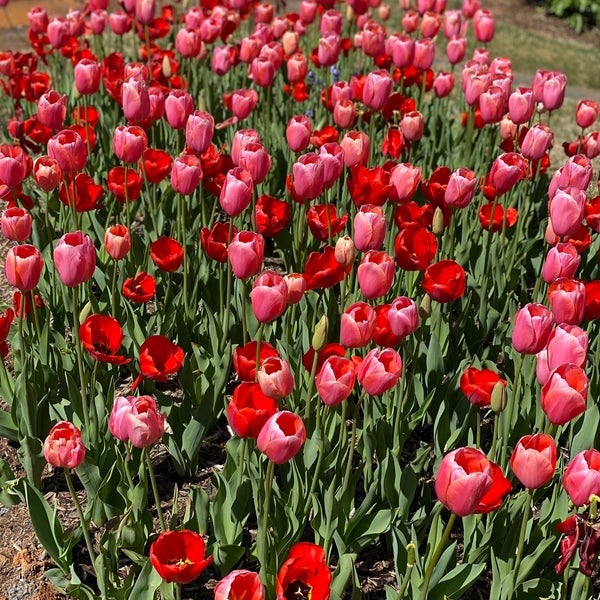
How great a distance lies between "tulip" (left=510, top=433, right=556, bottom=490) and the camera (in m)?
2.00

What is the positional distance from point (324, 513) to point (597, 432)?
0.99m

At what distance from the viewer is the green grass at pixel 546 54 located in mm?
9914

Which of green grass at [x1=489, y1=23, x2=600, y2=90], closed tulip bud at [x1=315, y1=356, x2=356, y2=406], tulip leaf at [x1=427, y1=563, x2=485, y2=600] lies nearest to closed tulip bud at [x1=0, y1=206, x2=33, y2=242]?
closed tulip bud at [x1=315, y1=356, x2=356, y2=406]

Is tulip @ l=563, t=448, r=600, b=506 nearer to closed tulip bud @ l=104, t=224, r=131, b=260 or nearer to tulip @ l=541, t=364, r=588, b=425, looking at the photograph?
tulip @ l=541, t=364, r=588, b=425

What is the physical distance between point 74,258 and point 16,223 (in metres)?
0.41

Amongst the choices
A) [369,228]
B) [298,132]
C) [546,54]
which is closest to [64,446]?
[369,228]

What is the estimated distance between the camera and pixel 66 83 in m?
5.80

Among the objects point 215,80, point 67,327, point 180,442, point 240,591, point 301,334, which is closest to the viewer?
point 240,591

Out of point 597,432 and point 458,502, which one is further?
point 597,432

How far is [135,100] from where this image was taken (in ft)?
11.5

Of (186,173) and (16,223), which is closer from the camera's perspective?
(16,223)

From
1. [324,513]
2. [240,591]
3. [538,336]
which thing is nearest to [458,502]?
[240,591]

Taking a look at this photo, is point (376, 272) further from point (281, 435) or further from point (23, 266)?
point (23, 266)

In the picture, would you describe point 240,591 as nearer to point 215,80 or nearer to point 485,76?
point 485,76
